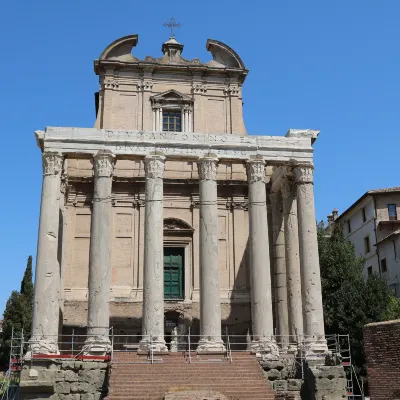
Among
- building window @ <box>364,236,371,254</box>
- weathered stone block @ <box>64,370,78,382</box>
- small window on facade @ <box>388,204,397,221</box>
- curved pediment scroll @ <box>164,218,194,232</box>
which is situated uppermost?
small window on facade @ <box>388,204,397,221</box>

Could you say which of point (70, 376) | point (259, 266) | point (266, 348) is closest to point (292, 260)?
point (259, 266)

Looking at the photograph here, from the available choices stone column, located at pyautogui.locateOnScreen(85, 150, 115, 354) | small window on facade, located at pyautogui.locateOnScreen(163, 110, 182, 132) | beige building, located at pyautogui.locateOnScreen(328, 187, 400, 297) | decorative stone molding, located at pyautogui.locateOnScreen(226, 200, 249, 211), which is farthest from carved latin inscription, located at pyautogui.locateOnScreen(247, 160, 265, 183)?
beige building, located at pyautogui.locateOnScreen(328, 187, 400, 297)

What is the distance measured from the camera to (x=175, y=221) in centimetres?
3130

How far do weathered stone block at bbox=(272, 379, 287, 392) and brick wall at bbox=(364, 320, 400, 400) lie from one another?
291 inches

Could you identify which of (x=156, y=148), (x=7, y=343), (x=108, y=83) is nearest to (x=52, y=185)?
(x=156, y=148)

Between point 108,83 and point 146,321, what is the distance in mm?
14557

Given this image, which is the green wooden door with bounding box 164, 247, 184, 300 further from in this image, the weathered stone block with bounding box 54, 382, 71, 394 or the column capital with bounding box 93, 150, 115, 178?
the weathered stone block with bounding box 54, 382, 71, 394

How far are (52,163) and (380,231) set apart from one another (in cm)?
2888

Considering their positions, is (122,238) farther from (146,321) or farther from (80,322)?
(146,321)

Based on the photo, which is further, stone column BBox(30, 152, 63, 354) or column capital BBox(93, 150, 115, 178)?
column capital BBox(93, 150, 115, 178)

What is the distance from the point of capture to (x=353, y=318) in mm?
33375

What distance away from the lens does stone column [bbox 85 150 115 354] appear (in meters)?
24.2

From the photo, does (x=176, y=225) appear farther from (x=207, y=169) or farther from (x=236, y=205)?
(x=207, y=169)

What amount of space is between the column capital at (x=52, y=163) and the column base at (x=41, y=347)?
23.7 ft
